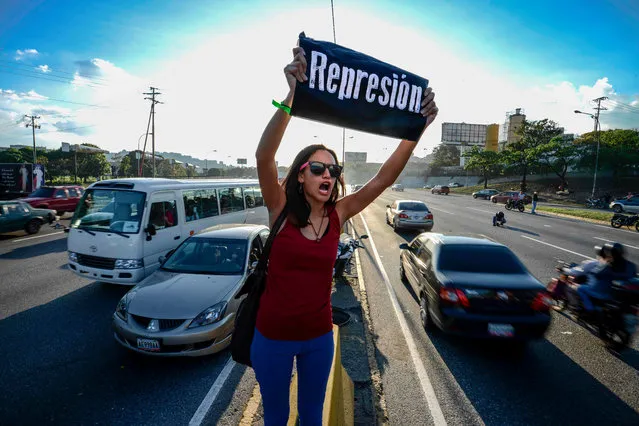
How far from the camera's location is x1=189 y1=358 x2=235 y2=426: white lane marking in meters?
3.46

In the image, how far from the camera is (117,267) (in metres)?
6.75

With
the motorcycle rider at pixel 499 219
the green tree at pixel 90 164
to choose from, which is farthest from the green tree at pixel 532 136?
the green tree at pixel 90 164

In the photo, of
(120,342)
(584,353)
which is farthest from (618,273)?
(120,342)

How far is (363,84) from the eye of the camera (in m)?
2.30

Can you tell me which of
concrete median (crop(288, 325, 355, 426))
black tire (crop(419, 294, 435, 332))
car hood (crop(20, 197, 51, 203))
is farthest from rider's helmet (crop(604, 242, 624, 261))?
car hood (crop(20, 197, 51, 203))

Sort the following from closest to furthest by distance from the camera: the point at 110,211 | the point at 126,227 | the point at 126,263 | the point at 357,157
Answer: the point at 126,263 < the point at 126,227 < the point at 110,211 < the point at 357,157

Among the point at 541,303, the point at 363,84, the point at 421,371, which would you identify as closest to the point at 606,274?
the point at 541,303

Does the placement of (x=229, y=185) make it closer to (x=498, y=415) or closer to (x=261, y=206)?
(x=261, y=206)

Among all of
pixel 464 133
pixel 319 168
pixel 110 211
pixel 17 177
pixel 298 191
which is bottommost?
pixel 110 211

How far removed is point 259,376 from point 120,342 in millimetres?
3752

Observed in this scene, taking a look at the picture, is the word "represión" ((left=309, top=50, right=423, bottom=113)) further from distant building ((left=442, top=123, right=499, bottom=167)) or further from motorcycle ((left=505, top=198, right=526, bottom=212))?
distant building ((left=442, top=123, right=499, bottom=167))

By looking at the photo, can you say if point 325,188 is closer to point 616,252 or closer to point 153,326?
point 153,326

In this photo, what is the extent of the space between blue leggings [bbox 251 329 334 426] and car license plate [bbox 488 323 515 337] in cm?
348

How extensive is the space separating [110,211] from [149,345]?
4307 mm
